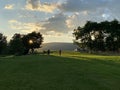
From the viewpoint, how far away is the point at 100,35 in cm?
15262

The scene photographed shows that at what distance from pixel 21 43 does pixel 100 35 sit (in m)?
41.8

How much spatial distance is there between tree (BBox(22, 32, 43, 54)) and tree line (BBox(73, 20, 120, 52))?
110 feet

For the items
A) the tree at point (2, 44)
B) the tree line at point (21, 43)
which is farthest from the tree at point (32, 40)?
the tree at point (2, 44)

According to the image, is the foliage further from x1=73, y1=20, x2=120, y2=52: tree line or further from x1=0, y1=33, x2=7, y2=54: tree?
x1=73, y1=20, x2=120, y2=52: tree line

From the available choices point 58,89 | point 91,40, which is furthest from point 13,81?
point 91,40

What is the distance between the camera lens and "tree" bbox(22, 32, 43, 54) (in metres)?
175

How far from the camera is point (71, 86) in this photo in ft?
65.0

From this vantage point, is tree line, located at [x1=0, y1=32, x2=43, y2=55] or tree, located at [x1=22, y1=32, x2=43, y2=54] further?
tree, located at [x1=22, y1=32, x2=43, y2=54]

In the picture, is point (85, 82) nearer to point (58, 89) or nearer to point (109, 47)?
point (58, 89)

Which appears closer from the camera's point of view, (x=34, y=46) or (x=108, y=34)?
(x=108, y=34)

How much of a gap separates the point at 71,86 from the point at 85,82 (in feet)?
7.17

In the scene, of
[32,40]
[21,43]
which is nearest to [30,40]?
[32,40]

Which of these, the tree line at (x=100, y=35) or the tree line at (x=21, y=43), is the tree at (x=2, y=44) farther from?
the tree line at (x=100, y=35)

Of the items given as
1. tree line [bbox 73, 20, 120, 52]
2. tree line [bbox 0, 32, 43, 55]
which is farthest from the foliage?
tree line [bbox 73, 20, 120, 52]
